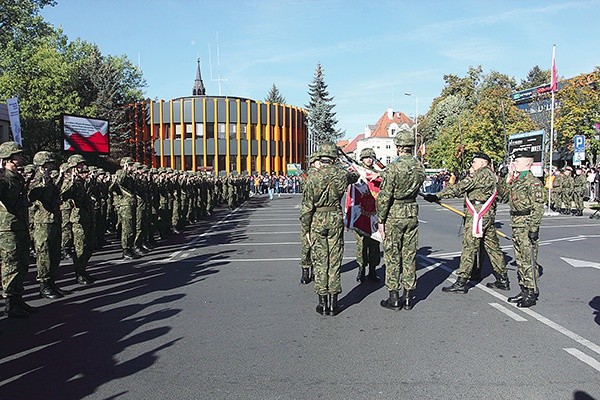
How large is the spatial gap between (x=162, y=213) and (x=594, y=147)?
3050cm

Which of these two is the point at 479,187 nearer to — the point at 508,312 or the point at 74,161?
the point at 508,312

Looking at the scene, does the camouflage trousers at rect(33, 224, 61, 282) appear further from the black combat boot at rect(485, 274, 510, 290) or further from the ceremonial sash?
the black combat boot at rect(485, 274, 510, 290)

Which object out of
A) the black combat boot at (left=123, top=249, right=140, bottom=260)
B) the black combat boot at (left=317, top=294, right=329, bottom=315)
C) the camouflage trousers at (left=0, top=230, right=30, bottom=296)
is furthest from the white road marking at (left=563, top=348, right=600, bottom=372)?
the black combat boot at (left=123, top=249, right=140, bottom=260)

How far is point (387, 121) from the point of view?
12156 centimetres

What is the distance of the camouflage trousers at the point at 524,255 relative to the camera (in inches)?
279

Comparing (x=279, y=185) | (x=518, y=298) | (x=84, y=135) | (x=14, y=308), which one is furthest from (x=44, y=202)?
(x=279, y=185)

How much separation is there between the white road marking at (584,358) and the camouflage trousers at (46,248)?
682 cm

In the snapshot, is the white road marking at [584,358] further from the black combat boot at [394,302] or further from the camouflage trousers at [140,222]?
the camouflage trousers at [140,222]

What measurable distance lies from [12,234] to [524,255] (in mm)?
6788

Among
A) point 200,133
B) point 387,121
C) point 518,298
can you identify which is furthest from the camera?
point 387,121

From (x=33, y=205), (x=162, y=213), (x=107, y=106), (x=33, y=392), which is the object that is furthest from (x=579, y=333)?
(x=107, y=106)

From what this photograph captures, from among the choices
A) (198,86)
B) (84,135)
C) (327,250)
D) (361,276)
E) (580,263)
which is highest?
(198,86)

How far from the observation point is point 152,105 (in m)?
62.1

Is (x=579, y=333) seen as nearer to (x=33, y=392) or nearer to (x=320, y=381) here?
(x=320, y=381)
